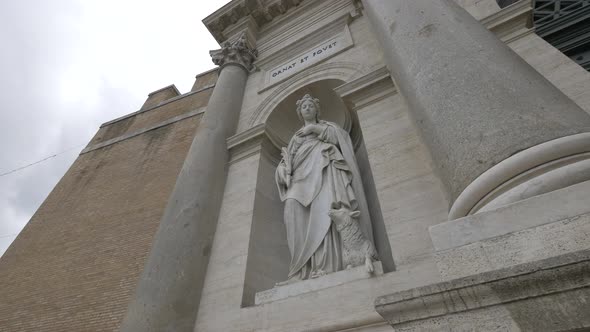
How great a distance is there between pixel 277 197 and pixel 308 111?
5.10 feet

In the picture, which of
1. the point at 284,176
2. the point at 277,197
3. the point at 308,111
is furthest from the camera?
the point at 277,197

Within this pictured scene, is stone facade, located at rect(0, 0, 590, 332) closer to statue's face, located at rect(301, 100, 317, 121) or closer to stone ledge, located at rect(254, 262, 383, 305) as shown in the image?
stone ledge, located at rect(254, 262, 383, 305)

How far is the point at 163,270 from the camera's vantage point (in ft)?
14.2

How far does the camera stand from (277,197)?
19.7 feet

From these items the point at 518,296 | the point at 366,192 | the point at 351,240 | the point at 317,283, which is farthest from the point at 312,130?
the point at 518,296

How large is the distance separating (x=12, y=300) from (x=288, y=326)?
7.87 metres

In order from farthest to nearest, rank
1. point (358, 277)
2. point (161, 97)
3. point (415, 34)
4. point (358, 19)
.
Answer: point (161, 97) → point (358, 19) → point (358, 277) → point (415, 34)

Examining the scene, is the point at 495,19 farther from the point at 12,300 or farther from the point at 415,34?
the point at 12,300

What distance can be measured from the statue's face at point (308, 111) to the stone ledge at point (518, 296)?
4421mm

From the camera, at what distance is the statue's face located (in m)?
5.73

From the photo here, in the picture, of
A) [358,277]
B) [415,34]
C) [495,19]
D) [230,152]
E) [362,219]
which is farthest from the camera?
[230,152]

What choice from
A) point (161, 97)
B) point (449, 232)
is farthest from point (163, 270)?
point (161, 97)

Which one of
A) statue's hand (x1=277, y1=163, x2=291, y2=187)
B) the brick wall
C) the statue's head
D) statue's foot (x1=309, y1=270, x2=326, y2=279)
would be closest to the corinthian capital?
the brick wall

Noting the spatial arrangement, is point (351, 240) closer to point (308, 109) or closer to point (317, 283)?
point (317, 283)
